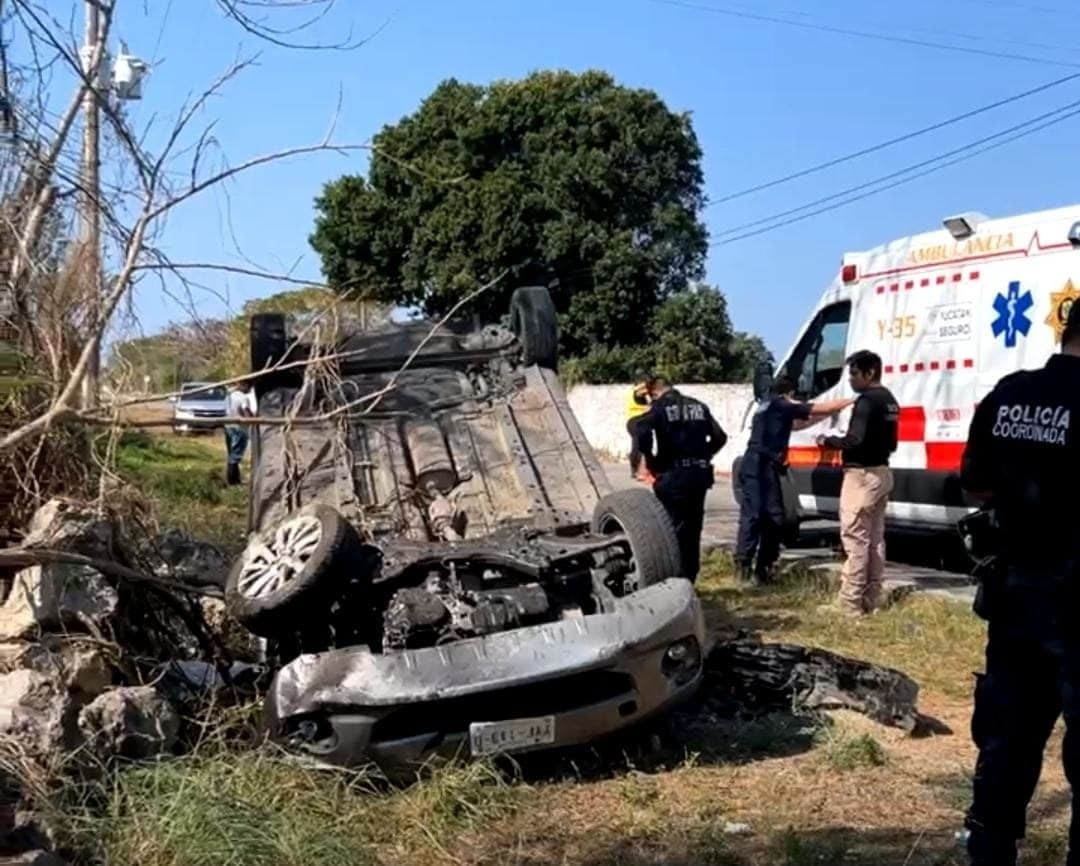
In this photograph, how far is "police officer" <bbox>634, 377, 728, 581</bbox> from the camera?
9672 millimetres

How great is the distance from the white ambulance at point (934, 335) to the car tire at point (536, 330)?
3.23 metres

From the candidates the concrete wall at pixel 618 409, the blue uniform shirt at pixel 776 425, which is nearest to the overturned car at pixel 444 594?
the blue uniform shirt at pixel 776 425

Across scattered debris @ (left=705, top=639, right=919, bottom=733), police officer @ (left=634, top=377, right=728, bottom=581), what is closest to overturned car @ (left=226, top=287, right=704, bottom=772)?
scattered debris @ (left=705, top=639, right=919, bottom=733)

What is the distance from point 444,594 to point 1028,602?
7.61 feet

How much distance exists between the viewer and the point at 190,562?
6680 millimetres

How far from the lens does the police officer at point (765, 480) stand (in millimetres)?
10703

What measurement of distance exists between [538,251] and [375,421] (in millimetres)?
27112

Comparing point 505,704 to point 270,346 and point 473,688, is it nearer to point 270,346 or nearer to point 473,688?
point 473,688

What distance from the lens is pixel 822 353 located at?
40.2 ft

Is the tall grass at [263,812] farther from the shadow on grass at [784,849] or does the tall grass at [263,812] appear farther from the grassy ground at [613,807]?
the shadow on grass at [784,849]

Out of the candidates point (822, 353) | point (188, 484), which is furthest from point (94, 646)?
point (188, 484)

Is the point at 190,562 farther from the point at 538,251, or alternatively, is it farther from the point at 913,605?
the point at 538,251

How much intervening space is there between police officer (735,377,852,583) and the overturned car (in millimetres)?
3449

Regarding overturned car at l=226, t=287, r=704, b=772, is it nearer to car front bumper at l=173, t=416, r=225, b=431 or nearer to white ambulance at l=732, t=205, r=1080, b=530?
car front bumper at l=173, t=416, r=225, b=431
